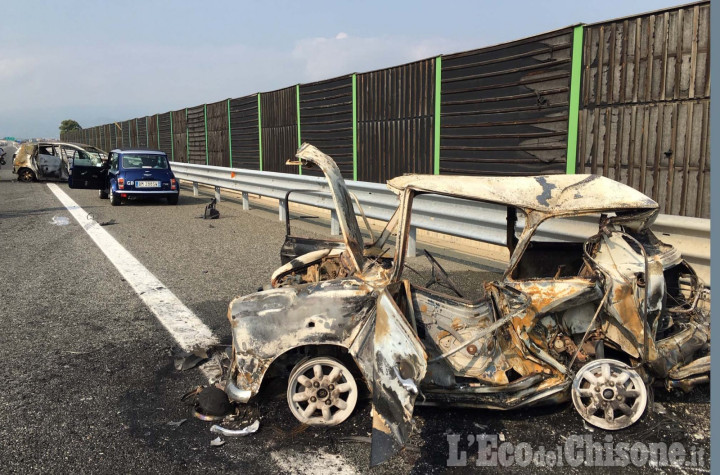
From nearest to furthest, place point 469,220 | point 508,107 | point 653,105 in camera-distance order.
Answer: point 653,105
point 469,220
point 508,107

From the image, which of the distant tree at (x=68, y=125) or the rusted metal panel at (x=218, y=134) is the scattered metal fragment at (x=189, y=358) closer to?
the rusted metal panel at (x=218, y=134)

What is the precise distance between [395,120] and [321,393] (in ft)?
26.3

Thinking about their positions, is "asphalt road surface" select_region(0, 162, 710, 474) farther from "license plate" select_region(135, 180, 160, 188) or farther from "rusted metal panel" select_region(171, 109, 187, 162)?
"rusted metal panel" select_region(171, 109, 187, 162)

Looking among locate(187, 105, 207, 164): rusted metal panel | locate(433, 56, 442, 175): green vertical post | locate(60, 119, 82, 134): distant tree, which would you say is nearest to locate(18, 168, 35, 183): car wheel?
locate(187, 105, 207, 164): rusted metal panel

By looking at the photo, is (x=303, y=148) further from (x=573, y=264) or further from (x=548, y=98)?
(x=548, y=98)

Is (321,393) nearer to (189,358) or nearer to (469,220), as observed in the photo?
(189,358)

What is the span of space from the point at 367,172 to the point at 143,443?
900cm

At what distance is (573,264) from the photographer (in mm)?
4336

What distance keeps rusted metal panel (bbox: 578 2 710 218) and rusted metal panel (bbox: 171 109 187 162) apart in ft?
68.7

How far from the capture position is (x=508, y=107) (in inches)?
320

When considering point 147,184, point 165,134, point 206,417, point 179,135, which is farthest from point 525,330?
point 165,134

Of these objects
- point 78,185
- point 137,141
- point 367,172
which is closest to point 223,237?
point 367,172

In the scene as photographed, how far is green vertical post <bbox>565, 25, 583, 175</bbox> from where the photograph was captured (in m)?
7.05

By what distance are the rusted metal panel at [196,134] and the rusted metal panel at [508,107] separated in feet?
49.9
